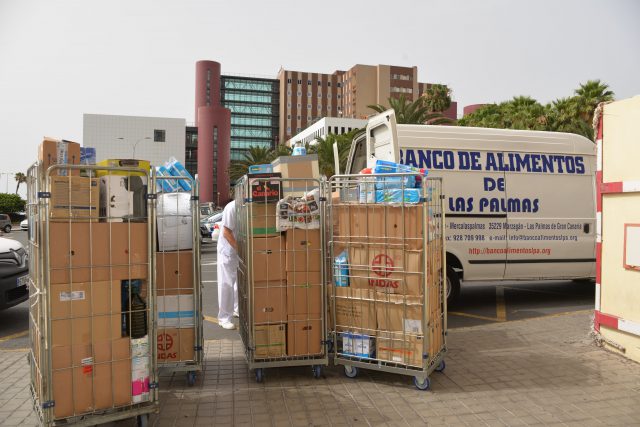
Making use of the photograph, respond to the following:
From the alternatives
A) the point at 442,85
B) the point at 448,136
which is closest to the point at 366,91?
the point at 442,85

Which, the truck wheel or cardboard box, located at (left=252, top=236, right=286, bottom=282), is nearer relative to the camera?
cardboard box, located at (left=252, top=236, right=286, bottom=282)

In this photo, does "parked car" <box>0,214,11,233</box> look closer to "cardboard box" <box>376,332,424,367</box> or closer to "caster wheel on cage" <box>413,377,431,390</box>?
"cardboard box" <box>376,332,424,367</box>

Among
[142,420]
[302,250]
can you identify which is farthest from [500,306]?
[142,420]

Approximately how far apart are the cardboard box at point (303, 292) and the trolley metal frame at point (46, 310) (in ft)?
4.84

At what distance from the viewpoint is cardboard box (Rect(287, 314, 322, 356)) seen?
4.77 meters

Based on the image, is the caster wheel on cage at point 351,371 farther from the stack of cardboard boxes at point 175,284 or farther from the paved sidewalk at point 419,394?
the stack of cardboard boxes at point 175,284

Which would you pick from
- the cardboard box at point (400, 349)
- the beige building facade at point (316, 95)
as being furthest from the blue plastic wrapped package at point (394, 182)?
the beige building facade at point (316, 95)

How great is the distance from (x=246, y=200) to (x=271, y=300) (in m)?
1.02

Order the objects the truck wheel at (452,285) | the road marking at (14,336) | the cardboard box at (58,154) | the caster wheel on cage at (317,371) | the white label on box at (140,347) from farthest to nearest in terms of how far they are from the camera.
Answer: the truck wheel at (452,285), the road marking at (14,336), the caster wheel on cage at (317,371), the white label on box at (140,347), the cardboard box at (58,154)

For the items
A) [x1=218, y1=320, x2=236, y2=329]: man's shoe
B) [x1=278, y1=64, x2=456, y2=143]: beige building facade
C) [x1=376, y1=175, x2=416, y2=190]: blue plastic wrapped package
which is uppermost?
[x1=278, y1=64, x2=456, y2=143]: beige building facade

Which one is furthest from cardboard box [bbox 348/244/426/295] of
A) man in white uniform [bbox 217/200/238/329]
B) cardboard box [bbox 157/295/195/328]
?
man in white uniform [bbox 217/200/238/329]

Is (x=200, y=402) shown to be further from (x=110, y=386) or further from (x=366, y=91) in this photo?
(x=366, y=91)

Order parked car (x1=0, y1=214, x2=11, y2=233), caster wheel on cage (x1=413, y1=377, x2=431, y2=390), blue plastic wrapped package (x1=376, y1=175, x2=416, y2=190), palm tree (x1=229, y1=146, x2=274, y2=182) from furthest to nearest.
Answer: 1. palm tree (x1=229, y1=146, x2=274, y2=182)
2. parked car (x1=0, y1=214, x2=11, y2=233)
3. blue plastic wrapped package (x1=376, y1=175, x2=416, y2=190)
4. caster wheel on cage (x1=413, y1=377, x2=431, y2=390)

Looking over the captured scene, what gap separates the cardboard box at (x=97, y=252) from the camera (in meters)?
3.27
